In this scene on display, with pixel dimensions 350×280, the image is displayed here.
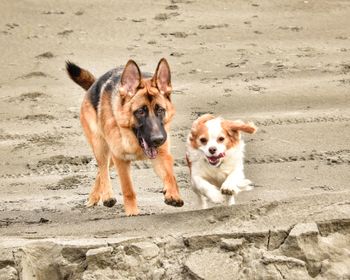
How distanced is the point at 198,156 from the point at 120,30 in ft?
22.0

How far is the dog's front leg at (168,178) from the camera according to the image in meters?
6.25

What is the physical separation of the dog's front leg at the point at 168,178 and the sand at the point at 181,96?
0.49 metres

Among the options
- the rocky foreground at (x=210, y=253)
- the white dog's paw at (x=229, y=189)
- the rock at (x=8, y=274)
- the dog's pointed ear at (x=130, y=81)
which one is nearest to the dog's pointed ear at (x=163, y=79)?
the dog's pointed ear at (x=130, y=81)

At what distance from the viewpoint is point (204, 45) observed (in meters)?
12.2

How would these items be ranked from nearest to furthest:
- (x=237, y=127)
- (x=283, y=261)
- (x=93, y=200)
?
(x=283, y=261)
(x=237, y=127)
(x=93, y=200)

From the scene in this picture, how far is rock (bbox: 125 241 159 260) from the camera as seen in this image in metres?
4.69

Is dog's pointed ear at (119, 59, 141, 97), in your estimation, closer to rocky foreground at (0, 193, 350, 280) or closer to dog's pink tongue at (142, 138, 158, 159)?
dog's pink tongue at (142, 138, 158, 159)

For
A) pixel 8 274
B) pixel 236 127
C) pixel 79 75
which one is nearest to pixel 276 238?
pixel 8 274

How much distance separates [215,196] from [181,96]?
4.56 m

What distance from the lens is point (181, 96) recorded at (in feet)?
34.8

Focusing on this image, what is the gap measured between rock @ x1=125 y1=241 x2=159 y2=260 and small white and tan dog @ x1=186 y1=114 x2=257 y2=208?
1518 millimetres

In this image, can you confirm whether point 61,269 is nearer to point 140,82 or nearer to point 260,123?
point 140,82

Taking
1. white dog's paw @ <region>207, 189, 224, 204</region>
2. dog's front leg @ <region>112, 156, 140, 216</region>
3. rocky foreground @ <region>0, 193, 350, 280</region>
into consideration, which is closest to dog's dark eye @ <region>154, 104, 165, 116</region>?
dog's front leg @ <region>112, 156, 140, 216</region>

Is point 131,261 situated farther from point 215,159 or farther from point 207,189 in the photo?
point 215,159
